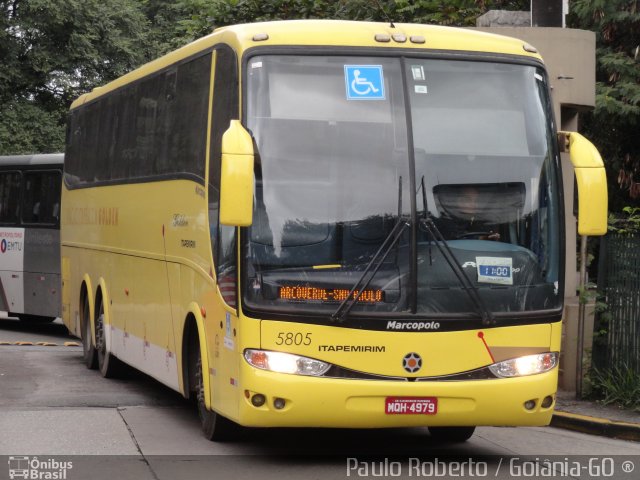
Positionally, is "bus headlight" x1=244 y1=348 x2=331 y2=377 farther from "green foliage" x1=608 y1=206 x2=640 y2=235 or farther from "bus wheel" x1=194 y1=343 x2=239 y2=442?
"green foliage" x1=608 y1=206 x2=640 y2=235

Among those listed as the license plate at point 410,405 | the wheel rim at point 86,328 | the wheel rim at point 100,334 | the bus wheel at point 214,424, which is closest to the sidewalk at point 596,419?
the license plate at point 410,405

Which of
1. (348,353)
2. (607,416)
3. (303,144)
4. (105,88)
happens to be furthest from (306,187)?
(105,88)

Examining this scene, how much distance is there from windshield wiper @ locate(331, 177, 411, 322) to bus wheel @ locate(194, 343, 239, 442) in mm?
1907

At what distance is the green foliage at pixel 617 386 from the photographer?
12.8 m

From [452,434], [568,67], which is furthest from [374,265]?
[568,67]

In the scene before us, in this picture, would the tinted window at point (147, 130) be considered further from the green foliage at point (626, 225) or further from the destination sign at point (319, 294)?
the green foliage at point (626, 225)

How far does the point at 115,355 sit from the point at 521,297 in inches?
267

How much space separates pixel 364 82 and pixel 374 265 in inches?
55.6

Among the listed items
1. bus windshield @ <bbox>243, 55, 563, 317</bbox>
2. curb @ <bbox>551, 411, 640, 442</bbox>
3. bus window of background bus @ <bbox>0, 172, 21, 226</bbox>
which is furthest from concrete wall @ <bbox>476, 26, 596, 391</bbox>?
bus window of background bus @ <bbox>0, 172, 21, 226</bbox>

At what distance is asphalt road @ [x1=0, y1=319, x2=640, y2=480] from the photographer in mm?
9344

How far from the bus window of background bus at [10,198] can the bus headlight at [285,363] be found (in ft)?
53.7

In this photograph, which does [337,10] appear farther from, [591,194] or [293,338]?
[293,338]

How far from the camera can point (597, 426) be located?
12.0 m

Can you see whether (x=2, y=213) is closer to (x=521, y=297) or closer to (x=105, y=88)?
(x=105, y=88)
